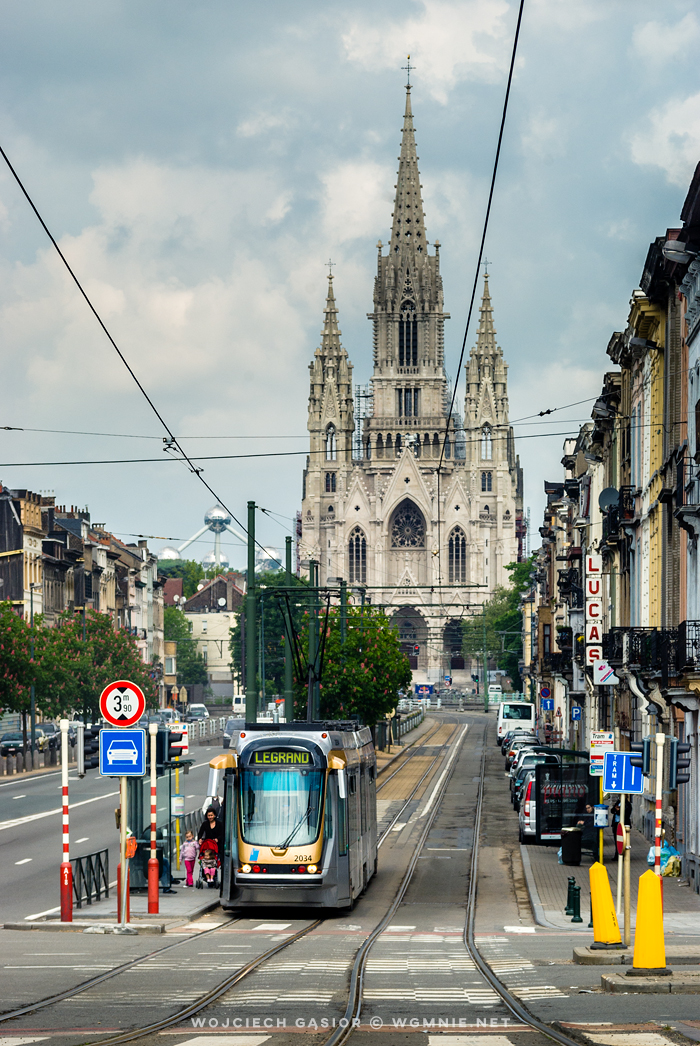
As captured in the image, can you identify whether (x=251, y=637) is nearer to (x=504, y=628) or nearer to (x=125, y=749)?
(x=125, y=749)

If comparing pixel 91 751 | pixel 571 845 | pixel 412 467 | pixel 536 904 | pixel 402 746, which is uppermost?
pixel 412 467

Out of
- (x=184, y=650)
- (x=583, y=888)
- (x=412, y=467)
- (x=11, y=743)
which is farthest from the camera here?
(x=412, y=467)

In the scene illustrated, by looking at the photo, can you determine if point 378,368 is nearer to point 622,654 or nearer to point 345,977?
point 622,654

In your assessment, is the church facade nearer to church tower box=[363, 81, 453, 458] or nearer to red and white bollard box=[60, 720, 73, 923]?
church tower box=[363, 81, 453, 458]

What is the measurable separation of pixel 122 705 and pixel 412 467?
158 metres

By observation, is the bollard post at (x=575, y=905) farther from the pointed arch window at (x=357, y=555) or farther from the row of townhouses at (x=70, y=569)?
the pointed arch window at (x=357, y=555)

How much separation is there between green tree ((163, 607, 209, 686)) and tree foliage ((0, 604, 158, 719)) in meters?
63.6

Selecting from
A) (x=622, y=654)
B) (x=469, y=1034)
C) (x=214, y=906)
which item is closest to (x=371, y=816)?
(x=214, y=906)

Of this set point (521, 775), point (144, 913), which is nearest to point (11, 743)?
point (521, 775)

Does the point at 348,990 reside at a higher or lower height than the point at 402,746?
higher

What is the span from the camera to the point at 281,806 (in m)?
24.2

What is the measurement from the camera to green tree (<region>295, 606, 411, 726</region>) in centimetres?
6875

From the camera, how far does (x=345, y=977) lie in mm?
16422

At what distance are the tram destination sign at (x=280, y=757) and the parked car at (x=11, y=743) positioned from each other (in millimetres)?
49637
